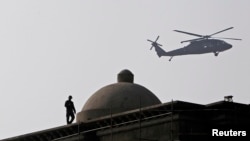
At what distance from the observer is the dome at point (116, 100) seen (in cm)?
3400

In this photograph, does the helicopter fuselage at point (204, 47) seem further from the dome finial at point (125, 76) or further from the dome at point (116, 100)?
the dome at point (116, 100)

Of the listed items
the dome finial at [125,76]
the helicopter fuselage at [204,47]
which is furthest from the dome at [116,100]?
the helicopter fuselage at [204,47]

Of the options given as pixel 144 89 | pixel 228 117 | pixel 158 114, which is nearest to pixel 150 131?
pixel 158 114

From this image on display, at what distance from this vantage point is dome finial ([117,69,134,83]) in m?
37.4

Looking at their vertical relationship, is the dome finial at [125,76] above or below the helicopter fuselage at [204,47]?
below

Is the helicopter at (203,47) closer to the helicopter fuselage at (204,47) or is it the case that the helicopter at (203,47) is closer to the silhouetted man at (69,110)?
the helicopter fuselage at (204,47)

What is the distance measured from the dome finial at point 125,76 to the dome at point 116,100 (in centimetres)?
87

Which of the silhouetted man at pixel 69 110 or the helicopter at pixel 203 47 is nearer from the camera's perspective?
the silhouetted man at pixel 69 110

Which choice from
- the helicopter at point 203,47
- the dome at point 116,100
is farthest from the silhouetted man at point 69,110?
the helicopter at point 203,47

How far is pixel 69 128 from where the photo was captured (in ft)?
98.2

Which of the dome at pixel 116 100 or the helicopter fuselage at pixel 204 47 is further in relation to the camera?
the helicopter fuselage at pixel 204 47

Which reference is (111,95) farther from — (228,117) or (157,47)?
(157,47)

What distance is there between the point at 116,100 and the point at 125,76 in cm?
343

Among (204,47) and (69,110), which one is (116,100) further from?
(204,47)
